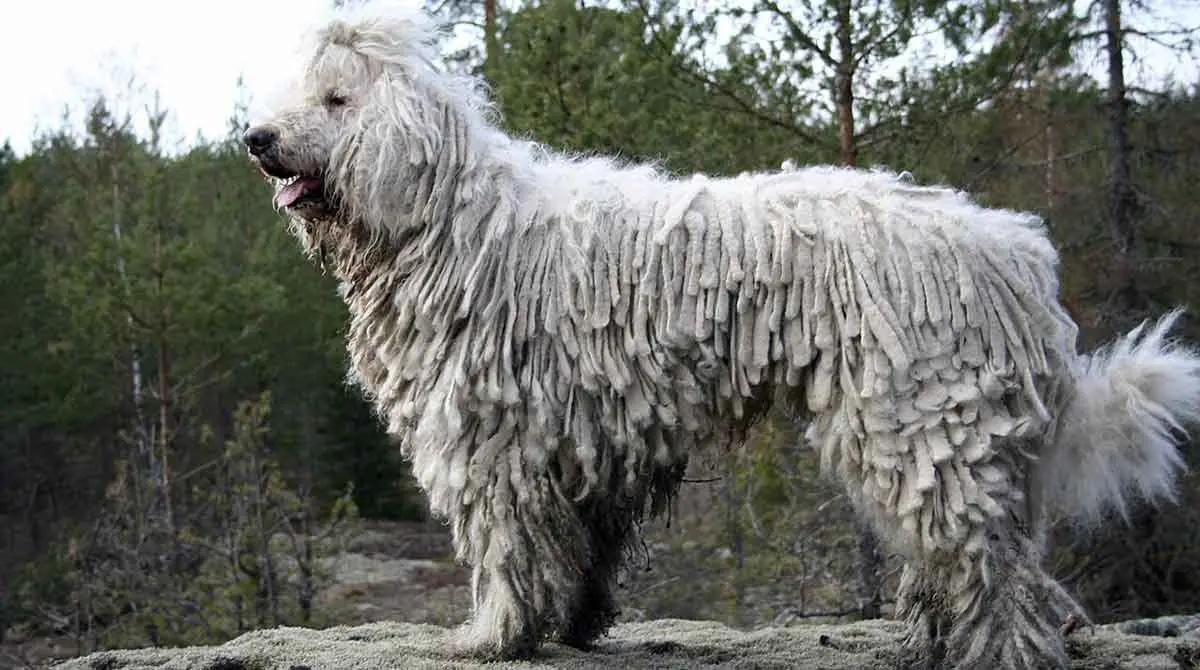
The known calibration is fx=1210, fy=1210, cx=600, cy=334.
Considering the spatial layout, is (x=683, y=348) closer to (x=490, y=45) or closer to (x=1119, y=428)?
(x=1119, y=428)

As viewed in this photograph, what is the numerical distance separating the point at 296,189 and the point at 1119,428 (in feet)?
9.36

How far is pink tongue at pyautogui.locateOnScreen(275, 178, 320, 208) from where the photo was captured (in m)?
4.13

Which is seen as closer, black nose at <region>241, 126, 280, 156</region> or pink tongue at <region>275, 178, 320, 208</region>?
black nose at <region>241, 126, 280, 156</region>

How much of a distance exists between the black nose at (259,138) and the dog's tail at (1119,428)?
9.10ft

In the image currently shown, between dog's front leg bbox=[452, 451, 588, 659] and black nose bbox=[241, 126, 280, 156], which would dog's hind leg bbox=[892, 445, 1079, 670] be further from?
black nose bbox=[241, 126, 280, 156]

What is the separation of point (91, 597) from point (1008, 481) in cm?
926

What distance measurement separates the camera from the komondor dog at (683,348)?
3818mm

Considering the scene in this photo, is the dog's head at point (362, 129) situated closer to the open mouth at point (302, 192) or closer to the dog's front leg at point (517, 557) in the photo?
the open mouth at point (302, 192)

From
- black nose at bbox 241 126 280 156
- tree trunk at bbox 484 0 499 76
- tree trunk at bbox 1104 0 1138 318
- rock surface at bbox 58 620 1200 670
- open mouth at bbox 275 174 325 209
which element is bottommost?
rock surface at bbox 58 620 1200 670

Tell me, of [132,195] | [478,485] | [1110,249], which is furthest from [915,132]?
[132,195]

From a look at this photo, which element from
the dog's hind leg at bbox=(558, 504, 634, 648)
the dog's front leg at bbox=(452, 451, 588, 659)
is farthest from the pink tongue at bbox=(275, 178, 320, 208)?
the dog's hind leg at bbox=(558, 504, 634, 648)

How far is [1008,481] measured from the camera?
3814mm

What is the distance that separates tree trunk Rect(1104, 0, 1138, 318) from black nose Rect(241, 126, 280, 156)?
30.5ft

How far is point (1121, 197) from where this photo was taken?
37.9 feet
